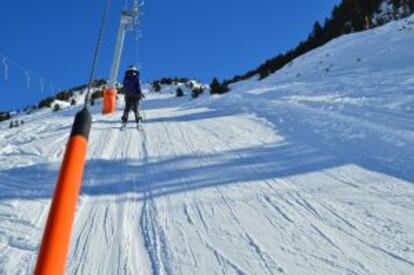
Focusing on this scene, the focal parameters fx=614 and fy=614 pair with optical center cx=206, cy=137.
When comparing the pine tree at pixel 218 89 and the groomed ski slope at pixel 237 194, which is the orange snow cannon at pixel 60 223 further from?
the pine tree at pixel 218 89

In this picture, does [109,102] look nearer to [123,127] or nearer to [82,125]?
[123,127]

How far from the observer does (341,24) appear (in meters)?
41.2

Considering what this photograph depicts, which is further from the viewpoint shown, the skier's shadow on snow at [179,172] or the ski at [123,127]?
the ski at [123,127]

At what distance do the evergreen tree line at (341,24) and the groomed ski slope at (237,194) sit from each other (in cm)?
2431

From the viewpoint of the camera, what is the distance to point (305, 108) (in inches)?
528

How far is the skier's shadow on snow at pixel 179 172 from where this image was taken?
7262 mm

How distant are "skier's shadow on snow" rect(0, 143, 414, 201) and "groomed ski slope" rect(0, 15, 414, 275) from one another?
17mm

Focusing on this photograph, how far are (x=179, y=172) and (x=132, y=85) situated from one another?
6.95m

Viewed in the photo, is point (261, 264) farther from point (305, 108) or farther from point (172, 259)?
point (305, 108)

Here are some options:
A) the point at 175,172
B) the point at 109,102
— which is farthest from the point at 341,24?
the point at 175,172

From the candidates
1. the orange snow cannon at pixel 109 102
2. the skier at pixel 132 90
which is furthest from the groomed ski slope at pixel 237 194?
the orange snow cannon at pixel 109 102

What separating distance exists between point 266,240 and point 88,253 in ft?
4.78

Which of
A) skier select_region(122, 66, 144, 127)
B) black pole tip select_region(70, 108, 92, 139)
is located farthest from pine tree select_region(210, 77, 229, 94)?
black pole tip select_region(70, 108, 92, 139)

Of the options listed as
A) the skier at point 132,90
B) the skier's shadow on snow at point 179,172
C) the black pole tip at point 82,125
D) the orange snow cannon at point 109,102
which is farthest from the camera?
the orange snow cannon at point 109,102
